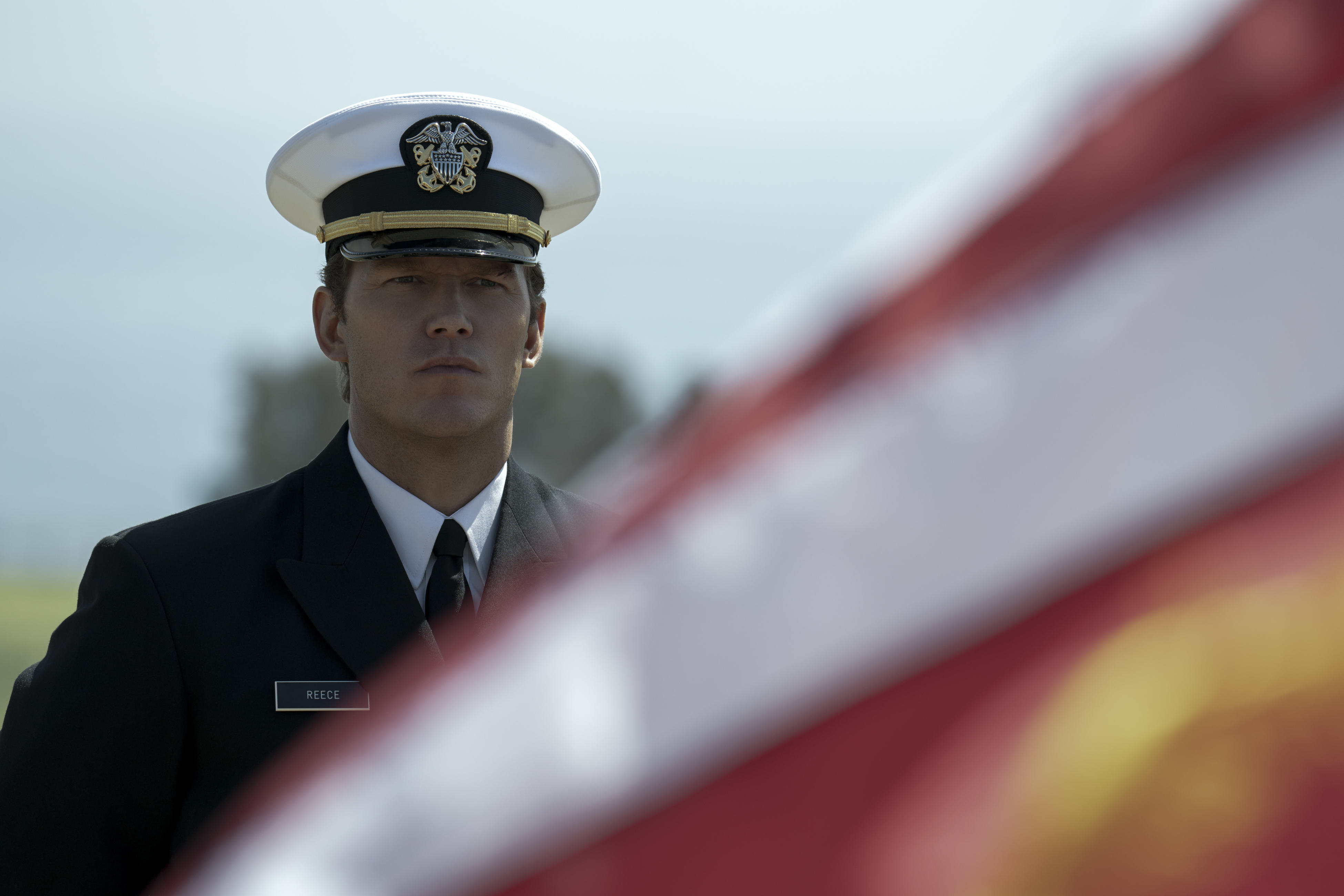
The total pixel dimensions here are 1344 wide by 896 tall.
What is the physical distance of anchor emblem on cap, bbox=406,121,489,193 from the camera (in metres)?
2.69

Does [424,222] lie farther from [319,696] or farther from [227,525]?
[319,696]

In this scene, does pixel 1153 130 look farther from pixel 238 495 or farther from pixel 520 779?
pixel 238 495

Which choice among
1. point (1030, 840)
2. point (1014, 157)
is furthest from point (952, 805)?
point (1014, 157)

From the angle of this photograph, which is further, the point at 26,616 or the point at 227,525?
the point at 26,616

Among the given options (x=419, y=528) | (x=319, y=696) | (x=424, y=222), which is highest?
(x=424, y=222)

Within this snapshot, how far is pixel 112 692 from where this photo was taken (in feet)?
6.81

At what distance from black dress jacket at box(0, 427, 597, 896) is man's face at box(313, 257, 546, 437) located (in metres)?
0.22

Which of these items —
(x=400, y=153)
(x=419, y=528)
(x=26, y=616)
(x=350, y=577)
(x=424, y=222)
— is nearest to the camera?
(x=350, y=577)

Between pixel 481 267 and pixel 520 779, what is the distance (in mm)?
2027

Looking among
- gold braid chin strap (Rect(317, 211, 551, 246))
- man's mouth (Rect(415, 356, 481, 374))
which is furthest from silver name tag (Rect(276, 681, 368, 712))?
gold braid chin strap (Rect(317, 211, 551, 246))

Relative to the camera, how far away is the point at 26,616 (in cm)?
3044

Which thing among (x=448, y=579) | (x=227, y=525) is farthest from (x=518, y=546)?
(x=227, y=525)

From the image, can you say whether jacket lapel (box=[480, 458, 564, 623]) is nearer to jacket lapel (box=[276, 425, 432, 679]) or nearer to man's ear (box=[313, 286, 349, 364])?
jacket lapel (box=[276, 425, 432, 679])

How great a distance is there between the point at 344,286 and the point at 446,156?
0.39 m
